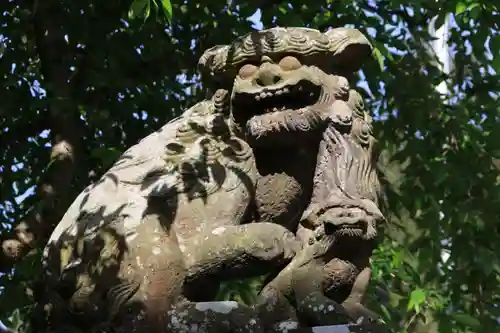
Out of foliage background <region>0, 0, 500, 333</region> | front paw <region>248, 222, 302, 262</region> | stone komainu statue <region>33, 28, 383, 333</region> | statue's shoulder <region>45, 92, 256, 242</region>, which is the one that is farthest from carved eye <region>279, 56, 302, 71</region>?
foliage background <region>0, 0, 500, 333</region>

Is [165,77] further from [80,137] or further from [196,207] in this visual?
[196,207]

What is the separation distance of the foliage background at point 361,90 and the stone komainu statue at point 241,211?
1.11 meters

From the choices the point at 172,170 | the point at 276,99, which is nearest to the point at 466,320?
the point at 276,99

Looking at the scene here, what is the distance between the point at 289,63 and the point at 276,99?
0.13 metres

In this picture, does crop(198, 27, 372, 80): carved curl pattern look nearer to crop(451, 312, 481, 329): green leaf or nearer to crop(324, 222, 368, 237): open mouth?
crop(324, 222, 368, 237): open mouth

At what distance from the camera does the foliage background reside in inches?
165

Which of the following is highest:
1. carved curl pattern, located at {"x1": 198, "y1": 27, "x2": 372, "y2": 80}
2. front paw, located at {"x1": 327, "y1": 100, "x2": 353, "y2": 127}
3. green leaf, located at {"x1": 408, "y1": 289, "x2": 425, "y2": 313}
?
carved curl pattern, located at {"x1": 198, "y1": 27, "x2": 372, "y2": 80}

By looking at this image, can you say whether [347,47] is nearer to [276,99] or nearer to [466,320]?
[276,99]

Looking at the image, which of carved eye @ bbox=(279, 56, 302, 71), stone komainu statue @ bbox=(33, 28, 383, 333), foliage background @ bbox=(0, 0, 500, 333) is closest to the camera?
stone komainu statue @ bbox=(33, 28, 383, 333)

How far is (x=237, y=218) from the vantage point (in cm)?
276

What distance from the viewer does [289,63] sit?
9.49 ft

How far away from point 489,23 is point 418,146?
78 centimetres

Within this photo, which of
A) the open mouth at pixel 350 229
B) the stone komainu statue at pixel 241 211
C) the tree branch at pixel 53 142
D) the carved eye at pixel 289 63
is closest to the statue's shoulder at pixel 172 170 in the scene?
the stone komainu statue at pixel 241 211

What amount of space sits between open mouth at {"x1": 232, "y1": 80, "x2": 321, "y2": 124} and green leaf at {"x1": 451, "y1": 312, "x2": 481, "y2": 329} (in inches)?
69.4
